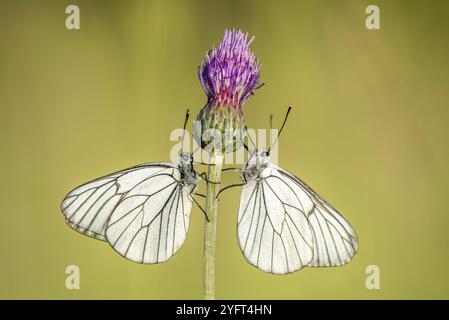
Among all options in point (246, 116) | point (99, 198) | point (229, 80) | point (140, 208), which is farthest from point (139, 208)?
point (246, 116)

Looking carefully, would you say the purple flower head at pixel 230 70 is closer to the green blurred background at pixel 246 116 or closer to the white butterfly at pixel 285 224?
the white butterfly at pixel 285 224

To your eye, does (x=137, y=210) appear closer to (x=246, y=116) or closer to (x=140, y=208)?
(x=140, y=208)

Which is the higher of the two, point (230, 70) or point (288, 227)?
point (230, 70)

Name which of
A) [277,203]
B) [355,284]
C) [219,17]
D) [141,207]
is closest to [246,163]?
[277,203]

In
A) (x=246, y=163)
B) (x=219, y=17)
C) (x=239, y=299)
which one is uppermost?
→ (x=219, y=17)

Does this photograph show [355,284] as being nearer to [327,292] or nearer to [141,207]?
[327,292]

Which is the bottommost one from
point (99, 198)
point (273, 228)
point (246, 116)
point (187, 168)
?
point (273, 228)
